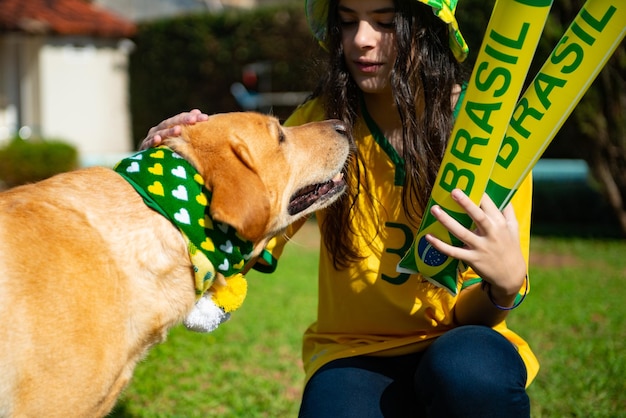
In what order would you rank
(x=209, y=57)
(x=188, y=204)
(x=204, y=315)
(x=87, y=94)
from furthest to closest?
(x=87, y=94) → (x=209, y=57) → (x=204, y=315) → (x=188, y=204)

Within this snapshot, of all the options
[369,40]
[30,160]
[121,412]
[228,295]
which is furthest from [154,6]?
[228,295]

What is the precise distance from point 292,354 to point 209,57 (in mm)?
12922

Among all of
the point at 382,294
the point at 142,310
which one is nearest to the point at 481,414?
the point at 382,294

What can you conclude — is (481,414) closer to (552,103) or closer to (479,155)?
(479,155)

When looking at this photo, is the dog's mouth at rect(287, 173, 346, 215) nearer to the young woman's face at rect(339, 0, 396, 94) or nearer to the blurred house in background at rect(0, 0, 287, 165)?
the young woman's face at rect(339, 0, 396, 94)

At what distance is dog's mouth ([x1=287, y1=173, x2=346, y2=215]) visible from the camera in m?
2.86

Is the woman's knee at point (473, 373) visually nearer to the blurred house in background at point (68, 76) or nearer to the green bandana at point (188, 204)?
the green bandana at point (188, 204)

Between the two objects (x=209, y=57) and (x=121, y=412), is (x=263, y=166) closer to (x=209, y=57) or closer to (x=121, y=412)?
(x=121, y=412)

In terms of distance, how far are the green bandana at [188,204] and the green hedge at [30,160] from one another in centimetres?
1238

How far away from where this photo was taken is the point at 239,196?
2.41m

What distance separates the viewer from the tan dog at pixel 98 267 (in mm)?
2211

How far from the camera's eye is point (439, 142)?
2.89 m

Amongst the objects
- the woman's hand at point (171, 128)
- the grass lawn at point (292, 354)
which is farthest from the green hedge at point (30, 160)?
the woman's hand at point (171, 128)

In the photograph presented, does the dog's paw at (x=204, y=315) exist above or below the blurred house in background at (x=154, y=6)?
above
